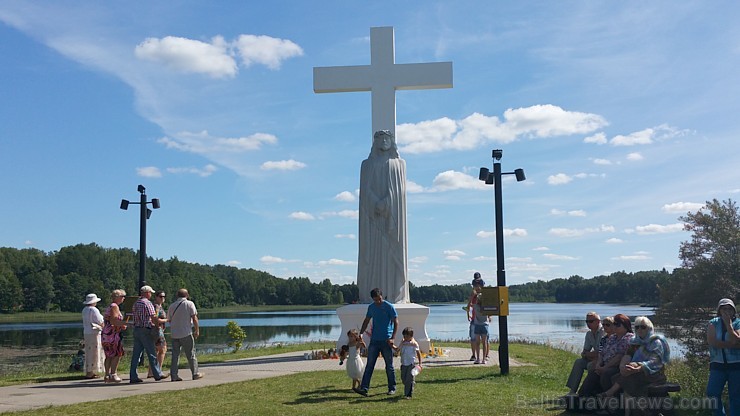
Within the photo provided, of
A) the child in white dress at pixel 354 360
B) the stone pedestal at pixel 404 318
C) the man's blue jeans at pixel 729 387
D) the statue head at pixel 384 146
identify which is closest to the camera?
the man's blue jeans at pixel 729 387

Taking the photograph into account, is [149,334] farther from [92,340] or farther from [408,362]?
[408,362]

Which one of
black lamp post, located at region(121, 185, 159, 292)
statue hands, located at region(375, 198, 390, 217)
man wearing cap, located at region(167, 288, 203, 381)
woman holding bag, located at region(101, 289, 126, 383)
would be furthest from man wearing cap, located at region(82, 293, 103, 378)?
statue hands, located at region(375, 198, 390, 217)

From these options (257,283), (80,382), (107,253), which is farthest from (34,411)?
(257,283)

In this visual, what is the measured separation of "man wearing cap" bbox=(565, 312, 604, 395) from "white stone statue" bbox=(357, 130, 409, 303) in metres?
Result: 6.42

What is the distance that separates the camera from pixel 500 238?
11.3m

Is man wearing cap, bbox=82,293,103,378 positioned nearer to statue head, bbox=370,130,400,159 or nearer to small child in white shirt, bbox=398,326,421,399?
small child in white shirt, bbox=398,326,421,399

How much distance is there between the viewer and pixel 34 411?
799cm

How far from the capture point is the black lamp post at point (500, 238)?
11008 millimetres

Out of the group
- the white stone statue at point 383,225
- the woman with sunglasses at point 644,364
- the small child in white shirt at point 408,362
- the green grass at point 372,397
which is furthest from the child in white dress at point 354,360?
the white stone statue at point 383,225

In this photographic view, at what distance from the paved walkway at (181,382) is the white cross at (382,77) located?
5.36 m

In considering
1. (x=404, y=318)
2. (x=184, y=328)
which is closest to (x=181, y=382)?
(x=184, y=328)

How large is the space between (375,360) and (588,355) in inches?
105

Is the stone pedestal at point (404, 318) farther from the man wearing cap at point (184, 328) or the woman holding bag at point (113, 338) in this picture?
the woman holding bag at point (113, 338)

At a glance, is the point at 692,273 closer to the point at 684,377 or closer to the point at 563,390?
the point at 684,377
